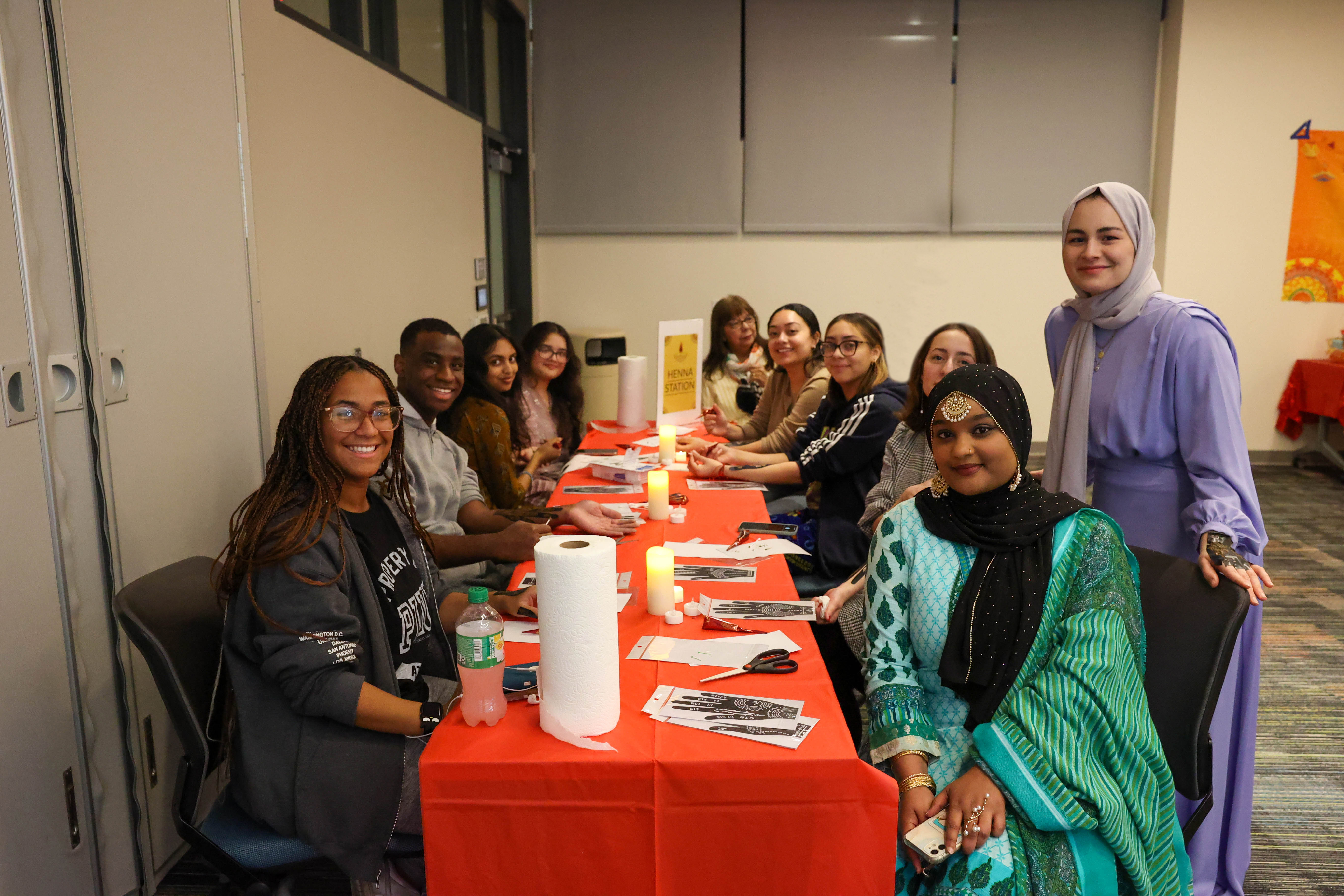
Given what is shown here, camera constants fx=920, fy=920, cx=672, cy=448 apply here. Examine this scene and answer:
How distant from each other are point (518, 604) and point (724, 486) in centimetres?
→ 147

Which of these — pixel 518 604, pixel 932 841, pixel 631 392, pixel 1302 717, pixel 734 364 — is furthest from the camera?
pixel 734 364

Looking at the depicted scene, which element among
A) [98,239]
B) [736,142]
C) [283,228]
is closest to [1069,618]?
[98,239]

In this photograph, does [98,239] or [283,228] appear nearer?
[98,239]

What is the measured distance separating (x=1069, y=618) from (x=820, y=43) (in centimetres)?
607

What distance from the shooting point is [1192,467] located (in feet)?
6.49

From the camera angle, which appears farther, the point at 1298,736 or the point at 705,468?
the point at 705,468

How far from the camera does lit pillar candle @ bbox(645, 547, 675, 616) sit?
1927mm

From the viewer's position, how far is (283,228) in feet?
9.72

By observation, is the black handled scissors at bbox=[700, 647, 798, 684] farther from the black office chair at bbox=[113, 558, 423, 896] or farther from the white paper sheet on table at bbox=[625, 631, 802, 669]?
the black office chair at bbox=[113, 558, 423, 896]

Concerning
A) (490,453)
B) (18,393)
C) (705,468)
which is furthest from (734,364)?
(18,393)

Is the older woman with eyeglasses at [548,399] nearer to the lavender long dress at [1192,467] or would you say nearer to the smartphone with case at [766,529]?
the smartphone with case at [766,529]

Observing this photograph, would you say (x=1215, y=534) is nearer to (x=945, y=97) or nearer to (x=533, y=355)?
(x=533, y=355)

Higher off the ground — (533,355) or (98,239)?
(98,239)

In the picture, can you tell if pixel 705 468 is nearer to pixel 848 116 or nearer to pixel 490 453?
pixel 490 453
